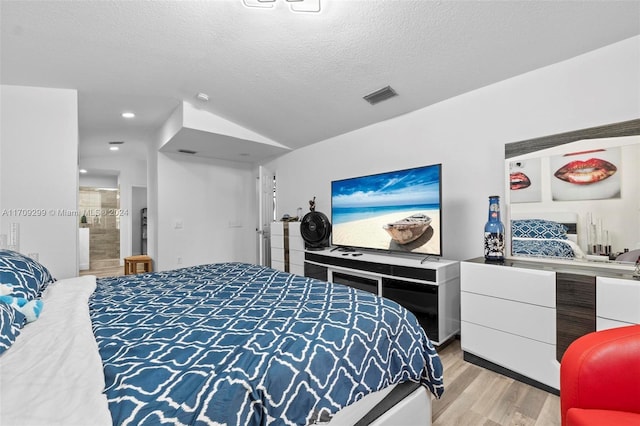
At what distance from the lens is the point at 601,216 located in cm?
198

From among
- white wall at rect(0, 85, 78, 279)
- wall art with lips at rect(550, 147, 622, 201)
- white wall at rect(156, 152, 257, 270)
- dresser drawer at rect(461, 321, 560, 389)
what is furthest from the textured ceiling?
dresser drawer at rect(461, 321, 560, 389)

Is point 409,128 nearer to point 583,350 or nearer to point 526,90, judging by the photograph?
point 526,90

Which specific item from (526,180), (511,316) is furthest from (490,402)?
(526,180)

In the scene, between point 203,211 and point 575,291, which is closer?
point 575,291

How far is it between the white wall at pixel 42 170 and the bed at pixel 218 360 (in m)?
1.55

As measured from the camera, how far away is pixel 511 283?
6.55ft

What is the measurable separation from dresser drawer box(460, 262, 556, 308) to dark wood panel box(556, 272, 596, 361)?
44mm

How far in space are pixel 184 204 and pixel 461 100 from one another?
168 inches

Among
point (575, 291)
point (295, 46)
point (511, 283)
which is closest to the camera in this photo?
point (575, 291)

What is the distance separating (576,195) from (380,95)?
6.14 feet

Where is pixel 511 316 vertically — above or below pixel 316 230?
below

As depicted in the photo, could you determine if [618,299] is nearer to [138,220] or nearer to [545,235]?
[545,235]

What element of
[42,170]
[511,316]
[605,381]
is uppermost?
[42,170]

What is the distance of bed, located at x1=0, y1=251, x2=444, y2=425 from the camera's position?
2.44 ft
